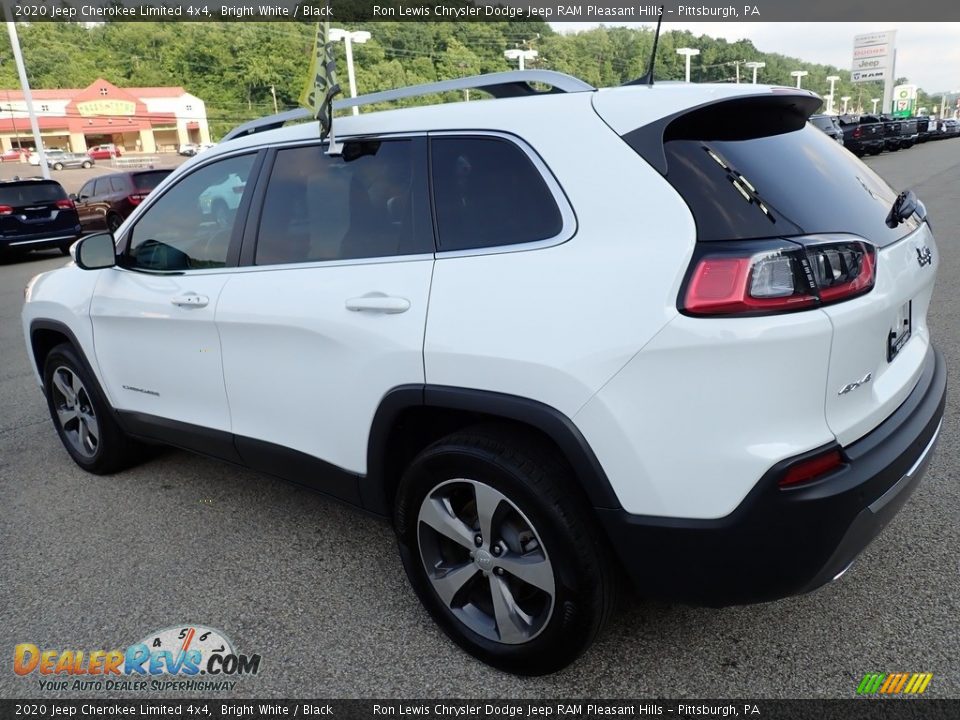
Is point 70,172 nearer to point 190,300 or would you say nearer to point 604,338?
point 190,300

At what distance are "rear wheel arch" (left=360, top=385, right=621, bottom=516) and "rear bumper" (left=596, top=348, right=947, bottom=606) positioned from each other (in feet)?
0.46

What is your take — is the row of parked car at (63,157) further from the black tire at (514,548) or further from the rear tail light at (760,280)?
the rear tail light at (760,280)

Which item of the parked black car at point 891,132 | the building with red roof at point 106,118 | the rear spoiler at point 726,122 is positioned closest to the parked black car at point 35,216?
the rear spoiler at point 726,122

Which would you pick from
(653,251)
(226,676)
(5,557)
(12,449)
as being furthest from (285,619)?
(12,449)

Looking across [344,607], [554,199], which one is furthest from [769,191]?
[344,607]

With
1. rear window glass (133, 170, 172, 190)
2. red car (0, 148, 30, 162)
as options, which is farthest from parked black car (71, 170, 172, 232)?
red car (0, 148, 30, 162)

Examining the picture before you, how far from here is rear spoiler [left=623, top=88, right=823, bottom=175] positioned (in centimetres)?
208

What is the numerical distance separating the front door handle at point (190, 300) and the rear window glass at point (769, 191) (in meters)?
2.02

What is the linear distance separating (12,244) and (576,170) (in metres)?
15.8

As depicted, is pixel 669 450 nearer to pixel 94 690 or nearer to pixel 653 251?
pixel 653 251

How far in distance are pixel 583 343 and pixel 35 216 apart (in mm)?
16311

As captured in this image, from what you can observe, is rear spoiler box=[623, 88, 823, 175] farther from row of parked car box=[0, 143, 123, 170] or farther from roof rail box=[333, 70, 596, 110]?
row of parked car box=[0, 143, 123, 170]

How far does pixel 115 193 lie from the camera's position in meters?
18.2

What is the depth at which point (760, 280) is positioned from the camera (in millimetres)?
1868
